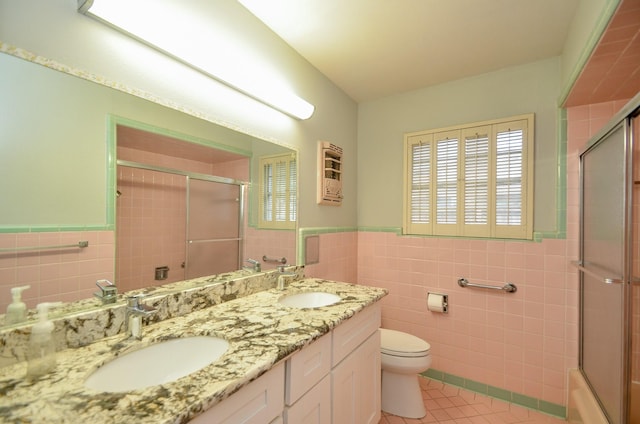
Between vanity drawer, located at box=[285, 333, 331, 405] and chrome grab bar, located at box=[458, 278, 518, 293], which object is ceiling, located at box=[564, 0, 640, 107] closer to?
chrome grab bar, located at box=[458, 278, 518, 293]

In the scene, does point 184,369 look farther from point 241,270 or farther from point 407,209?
point 407,209

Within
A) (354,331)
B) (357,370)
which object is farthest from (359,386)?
(354,331)

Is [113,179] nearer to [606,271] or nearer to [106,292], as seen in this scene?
[106,292]

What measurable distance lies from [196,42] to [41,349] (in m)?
1.25

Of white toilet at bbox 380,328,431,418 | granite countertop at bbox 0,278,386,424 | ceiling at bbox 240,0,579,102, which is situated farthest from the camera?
white toilet at bbox 380,328,431,418

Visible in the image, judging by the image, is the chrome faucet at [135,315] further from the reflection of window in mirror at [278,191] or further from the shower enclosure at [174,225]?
the reflection of window in mirror at [278,191]

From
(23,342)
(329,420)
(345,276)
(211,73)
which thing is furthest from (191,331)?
(345,276)

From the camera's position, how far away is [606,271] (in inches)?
55.8

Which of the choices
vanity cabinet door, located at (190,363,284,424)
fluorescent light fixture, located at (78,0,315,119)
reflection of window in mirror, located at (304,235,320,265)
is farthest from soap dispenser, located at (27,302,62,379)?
reflection of window in mirror, located at (304,235,320,265)

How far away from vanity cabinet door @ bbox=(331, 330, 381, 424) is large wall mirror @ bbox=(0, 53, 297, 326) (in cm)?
75

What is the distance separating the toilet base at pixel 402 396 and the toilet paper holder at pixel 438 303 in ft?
1.70

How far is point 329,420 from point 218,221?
1.02m

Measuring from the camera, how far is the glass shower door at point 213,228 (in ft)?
4.28

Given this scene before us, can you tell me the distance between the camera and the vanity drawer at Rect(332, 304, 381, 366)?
4.06 ft
